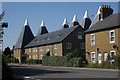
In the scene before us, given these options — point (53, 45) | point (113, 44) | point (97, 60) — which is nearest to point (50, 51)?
point (53, 45)

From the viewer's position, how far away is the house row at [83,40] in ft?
96.5

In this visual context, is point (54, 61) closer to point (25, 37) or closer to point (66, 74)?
point (66, 74)

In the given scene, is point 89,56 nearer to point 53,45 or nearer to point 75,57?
point 75,57

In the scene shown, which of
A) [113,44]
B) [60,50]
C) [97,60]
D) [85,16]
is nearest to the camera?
[113,44]

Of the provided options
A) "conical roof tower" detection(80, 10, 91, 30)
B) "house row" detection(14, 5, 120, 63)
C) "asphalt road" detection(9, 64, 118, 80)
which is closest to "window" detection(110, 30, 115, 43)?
"house row" detection(14, 5, 120, 63)

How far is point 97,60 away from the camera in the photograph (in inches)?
1228

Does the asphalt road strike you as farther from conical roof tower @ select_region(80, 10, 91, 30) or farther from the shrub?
conical roof tower @ select_region(80, 10, 91, 30)

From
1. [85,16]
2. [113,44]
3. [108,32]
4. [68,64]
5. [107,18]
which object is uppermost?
[85,16]

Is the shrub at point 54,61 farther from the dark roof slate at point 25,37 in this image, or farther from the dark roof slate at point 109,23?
the dark roof slate at point 25,37

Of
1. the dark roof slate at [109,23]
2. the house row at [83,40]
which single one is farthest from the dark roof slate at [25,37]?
the dark roof slate at [109,23]

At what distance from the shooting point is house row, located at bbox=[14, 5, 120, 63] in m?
29.4

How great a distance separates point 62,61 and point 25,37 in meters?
34.6

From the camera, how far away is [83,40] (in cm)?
4778

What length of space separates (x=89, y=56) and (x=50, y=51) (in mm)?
16574
